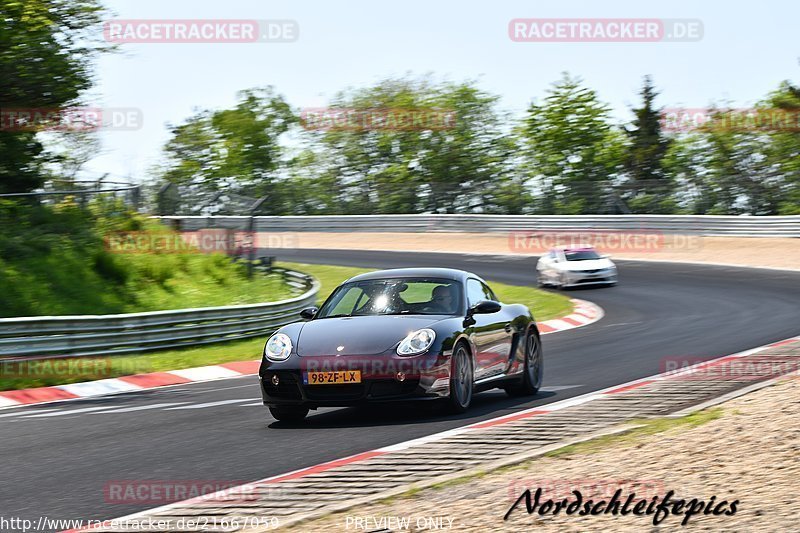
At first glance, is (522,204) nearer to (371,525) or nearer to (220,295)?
(220,295)

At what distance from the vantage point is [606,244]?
40.7 meters

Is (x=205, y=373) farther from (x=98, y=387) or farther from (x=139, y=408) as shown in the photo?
(x=139, y=408)

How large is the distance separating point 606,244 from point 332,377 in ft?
108

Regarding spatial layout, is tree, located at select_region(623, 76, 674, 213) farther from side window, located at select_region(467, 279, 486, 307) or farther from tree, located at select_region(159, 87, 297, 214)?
side window, located at select_region(467, 279, 486, 307)

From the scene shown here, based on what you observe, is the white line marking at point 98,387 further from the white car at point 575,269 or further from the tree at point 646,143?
the tree at point 646,143

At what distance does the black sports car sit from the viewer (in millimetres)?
8812

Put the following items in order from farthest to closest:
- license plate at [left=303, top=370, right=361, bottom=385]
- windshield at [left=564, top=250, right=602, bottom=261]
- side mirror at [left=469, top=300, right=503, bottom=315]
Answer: windshield at [left=564, top=250, right=602, bottom=261], side mirror at [left=469, top=300, right=503, bottom=315], license plate at [left=303, top=370, right=361, bottom=385]

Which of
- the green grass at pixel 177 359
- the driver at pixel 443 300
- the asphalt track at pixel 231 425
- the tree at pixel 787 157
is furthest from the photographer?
the tree at pixel 787 157

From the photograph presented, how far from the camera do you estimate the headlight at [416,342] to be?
8914 millimetres

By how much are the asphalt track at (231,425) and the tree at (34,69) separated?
1048 centimetres

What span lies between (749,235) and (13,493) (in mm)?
35074

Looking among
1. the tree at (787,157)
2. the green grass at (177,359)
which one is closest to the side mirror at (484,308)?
the green grass at (177,359)

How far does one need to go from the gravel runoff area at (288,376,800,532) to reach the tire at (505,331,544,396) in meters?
3.32

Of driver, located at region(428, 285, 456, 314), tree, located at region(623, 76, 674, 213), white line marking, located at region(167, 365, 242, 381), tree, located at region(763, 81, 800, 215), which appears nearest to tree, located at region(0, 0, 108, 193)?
white line marking, located at region(167, 365, 242, 381)
